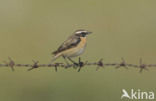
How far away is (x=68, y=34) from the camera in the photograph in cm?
2183

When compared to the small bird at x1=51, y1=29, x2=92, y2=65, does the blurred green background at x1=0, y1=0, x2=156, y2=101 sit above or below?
below

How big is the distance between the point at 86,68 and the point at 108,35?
4132 mm

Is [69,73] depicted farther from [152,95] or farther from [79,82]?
[152,95]

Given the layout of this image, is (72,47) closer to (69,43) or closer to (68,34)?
(69,43)

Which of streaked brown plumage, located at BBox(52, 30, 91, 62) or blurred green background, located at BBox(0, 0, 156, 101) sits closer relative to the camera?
streaked brown plumage, located at BBox(52, 30, 91, 62)

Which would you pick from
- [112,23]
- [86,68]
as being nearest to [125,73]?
[86,68]

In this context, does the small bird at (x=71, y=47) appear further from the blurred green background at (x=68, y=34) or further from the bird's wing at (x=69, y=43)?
the blurred green background at (x=68, y=34)

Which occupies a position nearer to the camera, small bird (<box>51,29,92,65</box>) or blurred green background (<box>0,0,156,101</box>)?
small bird (<box>51,29,92,65</box>)

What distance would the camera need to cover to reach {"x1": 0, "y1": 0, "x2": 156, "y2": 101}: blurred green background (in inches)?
666

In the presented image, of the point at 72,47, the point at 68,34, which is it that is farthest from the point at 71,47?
the point at 68,34

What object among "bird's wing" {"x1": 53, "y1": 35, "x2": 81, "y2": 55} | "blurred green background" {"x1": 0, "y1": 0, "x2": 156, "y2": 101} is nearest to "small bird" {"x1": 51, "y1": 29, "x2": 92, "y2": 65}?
"bird's wing" {"x1": 53, "y1": 35, "x2": 81, "y2": 55}

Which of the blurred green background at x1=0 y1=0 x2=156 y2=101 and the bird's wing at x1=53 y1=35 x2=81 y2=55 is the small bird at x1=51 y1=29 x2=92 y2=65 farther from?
the blurred green background at x1=0 y1=0 x2=156 y2=101

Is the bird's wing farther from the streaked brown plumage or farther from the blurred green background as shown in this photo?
the blurred green background

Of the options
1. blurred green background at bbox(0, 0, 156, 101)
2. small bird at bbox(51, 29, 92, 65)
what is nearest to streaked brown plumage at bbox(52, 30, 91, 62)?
small bird at bbox(51, 29, 92, 65)
